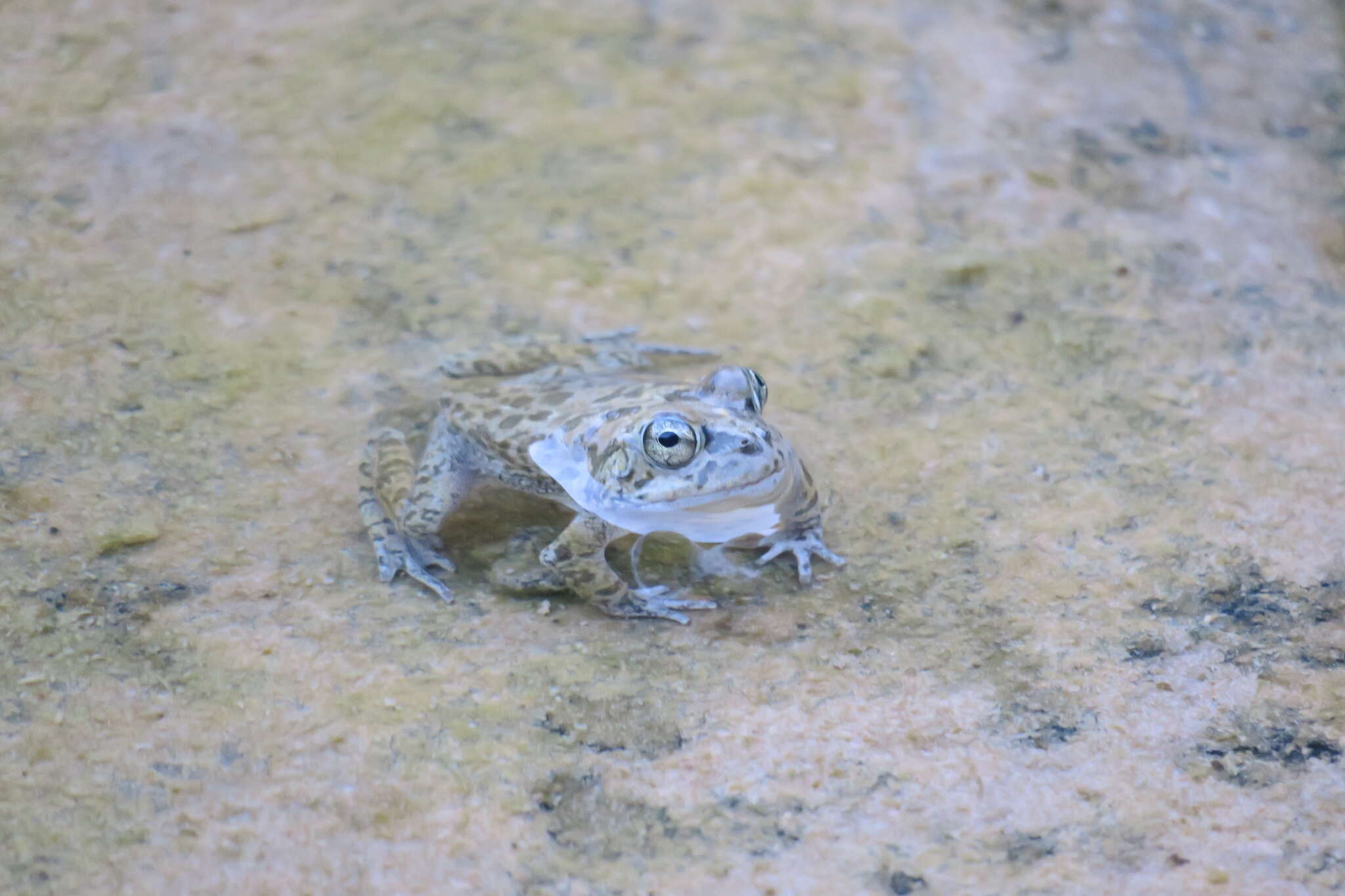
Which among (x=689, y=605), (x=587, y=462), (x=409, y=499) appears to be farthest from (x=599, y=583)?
(x=409, y=499)

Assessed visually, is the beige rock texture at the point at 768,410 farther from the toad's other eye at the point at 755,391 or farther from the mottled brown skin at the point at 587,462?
the toad's other eye at the point at 755,391

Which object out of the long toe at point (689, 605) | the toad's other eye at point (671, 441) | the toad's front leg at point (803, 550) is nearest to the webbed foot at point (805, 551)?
the toad's front leg at point (803, 550)

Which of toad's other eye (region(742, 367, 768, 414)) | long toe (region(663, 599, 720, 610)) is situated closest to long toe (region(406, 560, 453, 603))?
long toe (region(663, 599, 720, 610))

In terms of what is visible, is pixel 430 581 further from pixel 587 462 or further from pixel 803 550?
pixel 803 550

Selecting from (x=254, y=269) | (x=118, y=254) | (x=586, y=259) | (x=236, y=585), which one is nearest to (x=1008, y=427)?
(x=586, y=259)

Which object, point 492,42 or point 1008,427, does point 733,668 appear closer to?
point 1008,427

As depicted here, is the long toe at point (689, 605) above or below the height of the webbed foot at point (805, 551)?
below
